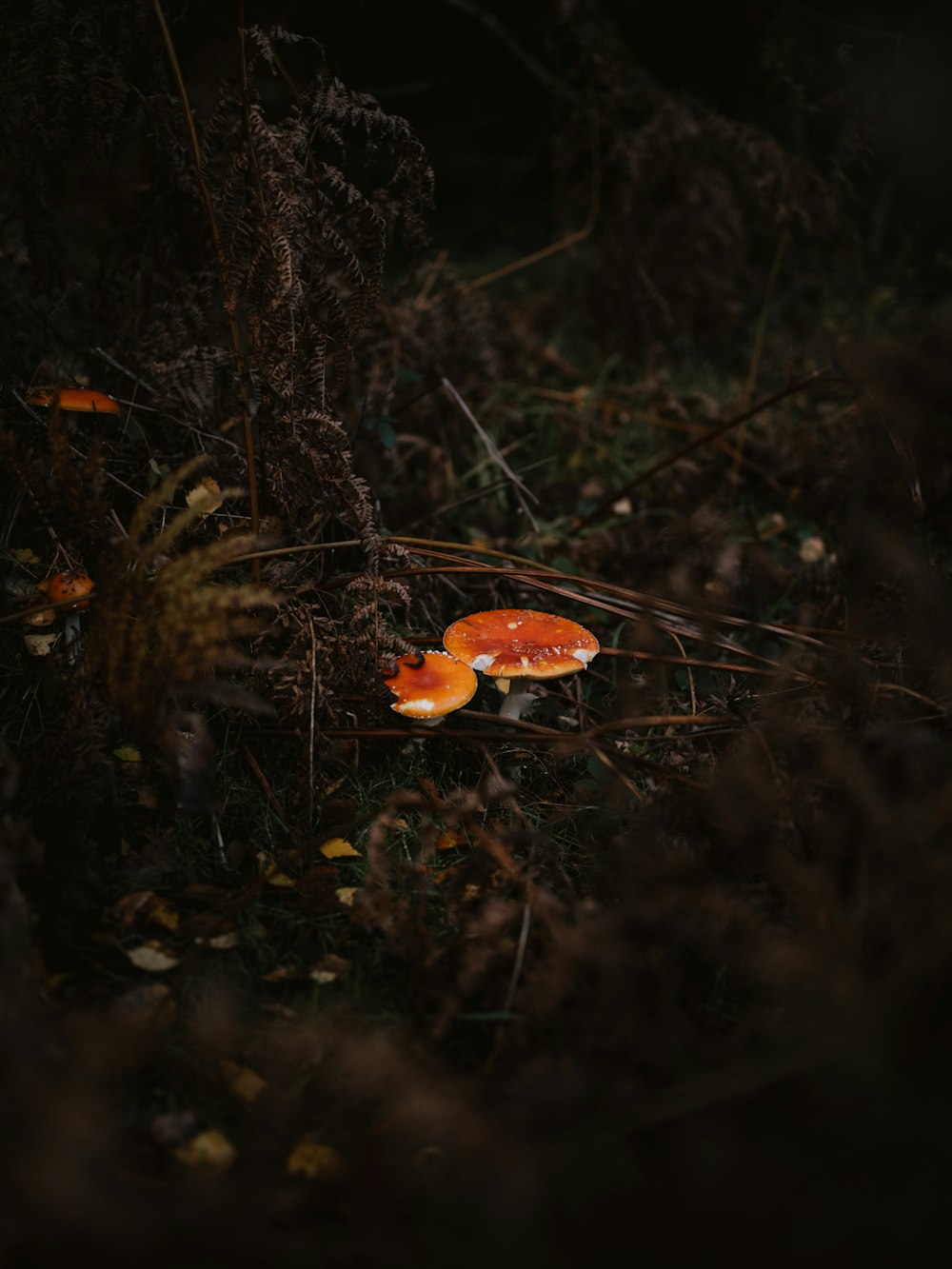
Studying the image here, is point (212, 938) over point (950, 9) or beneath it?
beneath

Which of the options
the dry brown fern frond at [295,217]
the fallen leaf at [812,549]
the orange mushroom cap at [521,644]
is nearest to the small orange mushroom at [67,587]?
the dry brown fern frond at [295,217]

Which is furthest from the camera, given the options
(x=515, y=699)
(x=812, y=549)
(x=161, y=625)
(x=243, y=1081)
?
(x=812, y=549)

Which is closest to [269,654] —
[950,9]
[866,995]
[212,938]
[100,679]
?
[100,679]

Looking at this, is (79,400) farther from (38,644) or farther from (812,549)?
(812,549)

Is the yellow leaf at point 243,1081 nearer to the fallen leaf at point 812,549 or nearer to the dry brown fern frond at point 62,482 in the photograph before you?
the dry brown fern frond at point 62,482

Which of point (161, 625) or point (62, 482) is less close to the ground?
point (62, 482)

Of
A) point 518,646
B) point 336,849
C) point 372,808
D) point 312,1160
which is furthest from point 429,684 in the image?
point 312,1160

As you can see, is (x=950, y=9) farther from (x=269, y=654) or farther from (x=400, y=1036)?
(x=400, y=1036)
